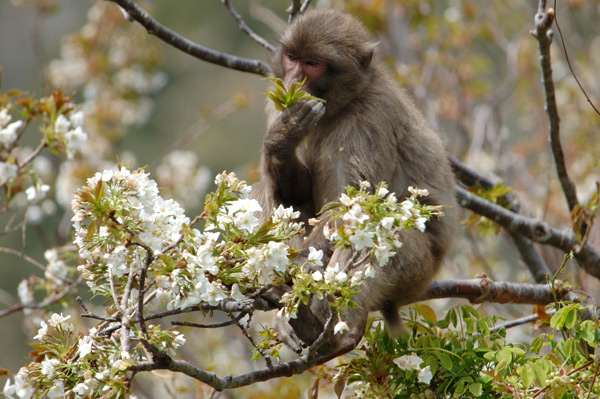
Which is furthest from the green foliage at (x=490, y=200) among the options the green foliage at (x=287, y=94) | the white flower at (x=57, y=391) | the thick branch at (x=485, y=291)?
the white flower at (x=57, y=391)

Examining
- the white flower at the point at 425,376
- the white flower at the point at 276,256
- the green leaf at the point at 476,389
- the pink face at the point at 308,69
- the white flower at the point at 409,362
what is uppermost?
the pink face at the point at 308,69

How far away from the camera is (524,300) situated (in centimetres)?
421

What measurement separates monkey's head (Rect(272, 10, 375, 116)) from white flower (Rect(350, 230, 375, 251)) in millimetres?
1922

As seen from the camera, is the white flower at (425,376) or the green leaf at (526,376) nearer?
the green leaf at (526,376)

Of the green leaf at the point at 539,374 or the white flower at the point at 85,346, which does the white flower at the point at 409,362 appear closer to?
the green leaf at the point at 539,374

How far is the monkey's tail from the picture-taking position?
135 inches

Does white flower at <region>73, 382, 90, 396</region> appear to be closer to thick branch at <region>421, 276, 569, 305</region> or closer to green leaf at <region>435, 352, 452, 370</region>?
green leaf at <region>435, 352, 452, 370</region>

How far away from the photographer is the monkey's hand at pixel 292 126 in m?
3.58

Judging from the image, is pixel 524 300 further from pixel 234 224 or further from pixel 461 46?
pixel 461 46

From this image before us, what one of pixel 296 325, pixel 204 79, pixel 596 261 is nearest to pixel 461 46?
pixel 596 261

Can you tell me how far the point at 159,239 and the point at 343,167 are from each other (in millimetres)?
1650

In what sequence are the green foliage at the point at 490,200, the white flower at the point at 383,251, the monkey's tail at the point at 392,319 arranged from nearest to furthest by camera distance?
the white flower at the point at 383,251 < the monkey's tail at the point at 392,319 < the green foliage at the point at 490,200

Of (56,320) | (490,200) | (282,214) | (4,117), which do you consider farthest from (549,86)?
(4,117)

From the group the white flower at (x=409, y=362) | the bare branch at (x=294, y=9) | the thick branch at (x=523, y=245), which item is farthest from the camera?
the thick branch at (x=523, y=245)
